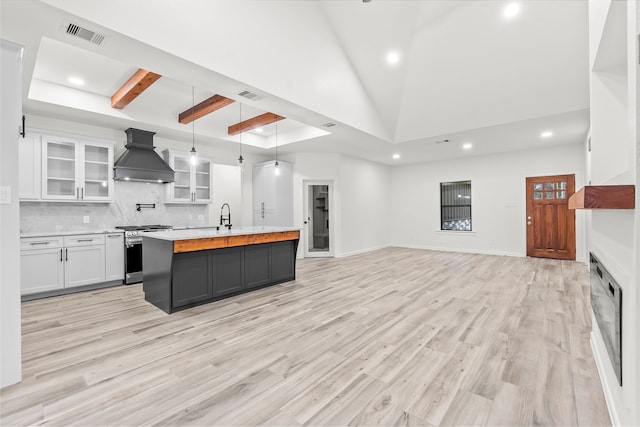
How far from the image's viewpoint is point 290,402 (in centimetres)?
185

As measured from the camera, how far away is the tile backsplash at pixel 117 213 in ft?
15.1

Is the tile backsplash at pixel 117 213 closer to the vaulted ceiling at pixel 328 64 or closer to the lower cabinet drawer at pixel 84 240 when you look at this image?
the lower cabinet drawer at pixel 84 240

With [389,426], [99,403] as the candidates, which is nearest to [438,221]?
[389,426]

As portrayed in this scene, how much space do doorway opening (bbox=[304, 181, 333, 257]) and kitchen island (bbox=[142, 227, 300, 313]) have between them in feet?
9.40

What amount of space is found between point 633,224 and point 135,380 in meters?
3.05

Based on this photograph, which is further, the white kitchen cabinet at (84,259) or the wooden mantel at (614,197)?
the white kitchen cabinet at (84,259)

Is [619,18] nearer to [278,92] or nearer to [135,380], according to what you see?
[278,92]

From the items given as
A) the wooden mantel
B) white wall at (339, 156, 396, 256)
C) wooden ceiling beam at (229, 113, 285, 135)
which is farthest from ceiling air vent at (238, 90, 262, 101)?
white wall at (339, 156, 396, 256)

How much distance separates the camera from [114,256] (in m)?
4.82

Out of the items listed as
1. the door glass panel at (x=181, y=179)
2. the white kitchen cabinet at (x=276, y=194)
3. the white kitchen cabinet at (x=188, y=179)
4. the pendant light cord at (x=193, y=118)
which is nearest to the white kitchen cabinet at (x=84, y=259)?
the white kitchen cabinet at (x=188, y=179)

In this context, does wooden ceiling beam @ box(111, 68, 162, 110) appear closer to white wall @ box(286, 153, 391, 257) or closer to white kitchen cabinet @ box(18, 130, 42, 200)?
white kitchen cabinet @ box(18, 130, 42, 200)

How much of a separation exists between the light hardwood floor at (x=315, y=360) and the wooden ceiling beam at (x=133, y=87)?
2955 millimetres

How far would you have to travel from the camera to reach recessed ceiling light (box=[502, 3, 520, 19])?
3.77 meters

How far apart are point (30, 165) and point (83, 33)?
3119mm
